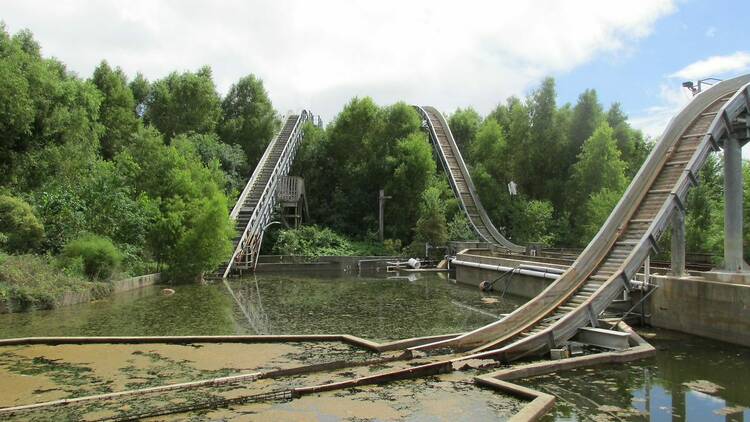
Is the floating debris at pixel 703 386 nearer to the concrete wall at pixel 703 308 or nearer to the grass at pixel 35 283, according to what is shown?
the concrete wall at pixel 703 308

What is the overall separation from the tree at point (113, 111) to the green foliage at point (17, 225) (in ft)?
67.3

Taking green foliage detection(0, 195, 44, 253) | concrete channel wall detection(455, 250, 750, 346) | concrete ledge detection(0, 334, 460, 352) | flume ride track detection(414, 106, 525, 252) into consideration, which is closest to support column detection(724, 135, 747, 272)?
concrete channel wall detection(455, 250, 750, 346)

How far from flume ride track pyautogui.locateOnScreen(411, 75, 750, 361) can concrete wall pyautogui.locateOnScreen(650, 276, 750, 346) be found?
148cm

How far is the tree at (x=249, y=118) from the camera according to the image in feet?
151

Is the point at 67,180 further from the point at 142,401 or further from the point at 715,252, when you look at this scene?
the point at 715,252

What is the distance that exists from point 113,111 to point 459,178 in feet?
77.4

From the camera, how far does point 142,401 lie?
24.9ft

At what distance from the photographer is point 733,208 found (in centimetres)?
1432

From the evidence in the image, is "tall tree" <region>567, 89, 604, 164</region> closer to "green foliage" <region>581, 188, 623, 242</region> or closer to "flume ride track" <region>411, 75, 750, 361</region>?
"green foliage" <region>581, 188, 623, 242</region>

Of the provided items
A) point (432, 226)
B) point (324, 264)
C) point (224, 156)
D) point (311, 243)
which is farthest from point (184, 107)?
point (432, 226)

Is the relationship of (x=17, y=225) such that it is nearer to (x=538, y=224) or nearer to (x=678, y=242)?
(x=678, y=242)

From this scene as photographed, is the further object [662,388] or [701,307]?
[701,307]

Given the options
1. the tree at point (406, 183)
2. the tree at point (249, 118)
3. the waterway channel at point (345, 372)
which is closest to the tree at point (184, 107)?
the tree at point (249, 118)

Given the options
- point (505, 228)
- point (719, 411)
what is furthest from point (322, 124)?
point (719, 411)
